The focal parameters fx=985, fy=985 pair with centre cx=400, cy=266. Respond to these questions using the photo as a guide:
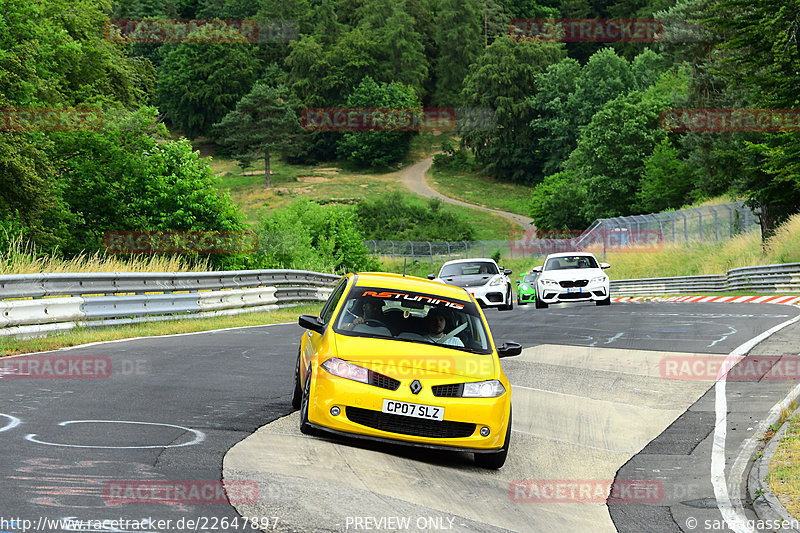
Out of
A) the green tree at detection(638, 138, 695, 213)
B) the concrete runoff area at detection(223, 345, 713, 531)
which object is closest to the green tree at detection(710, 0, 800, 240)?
the concrete runoff area at detection(223, 345, 713, 531)

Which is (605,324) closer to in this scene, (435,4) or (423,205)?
(423,205)

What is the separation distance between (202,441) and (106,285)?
10.9 m

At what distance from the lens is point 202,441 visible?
301 inches

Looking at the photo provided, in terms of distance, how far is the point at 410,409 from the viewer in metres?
7.81

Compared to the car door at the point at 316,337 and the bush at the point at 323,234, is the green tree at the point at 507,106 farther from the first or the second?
the car door at the point at 316,337

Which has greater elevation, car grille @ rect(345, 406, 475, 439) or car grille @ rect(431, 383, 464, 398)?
car grille @ rect(431, 383, 464, 398)

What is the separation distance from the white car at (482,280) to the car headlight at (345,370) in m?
18.5

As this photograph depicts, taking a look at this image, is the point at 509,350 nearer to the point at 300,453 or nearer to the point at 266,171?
the point at 300,453

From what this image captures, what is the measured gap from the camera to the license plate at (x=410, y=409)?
7808mm

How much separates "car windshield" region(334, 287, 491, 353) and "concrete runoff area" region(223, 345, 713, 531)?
102 cm

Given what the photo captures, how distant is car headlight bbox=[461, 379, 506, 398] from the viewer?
26.3 ft

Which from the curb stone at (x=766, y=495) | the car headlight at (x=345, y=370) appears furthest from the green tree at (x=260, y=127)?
the curb stone at (x=766, y=495)

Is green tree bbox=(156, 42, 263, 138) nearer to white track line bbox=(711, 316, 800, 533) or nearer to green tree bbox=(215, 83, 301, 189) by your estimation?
green tree bbox=(215, 83, 301, 189)

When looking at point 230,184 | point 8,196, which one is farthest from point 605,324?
point 230,184
